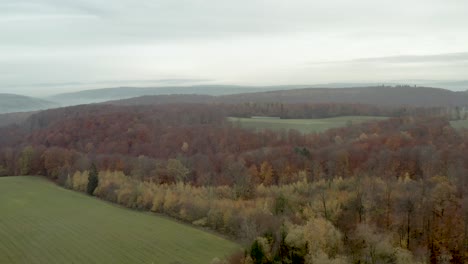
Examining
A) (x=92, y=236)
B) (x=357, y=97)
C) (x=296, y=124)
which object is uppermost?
(x=357, y=97)

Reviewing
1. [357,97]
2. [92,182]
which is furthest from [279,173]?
[357,97]

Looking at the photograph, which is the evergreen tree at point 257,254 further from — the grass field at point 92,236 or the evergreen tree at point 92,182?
the evergreen tree at point 92,182

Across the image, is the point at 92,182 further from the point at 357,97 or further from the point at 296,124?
the point at 357,97

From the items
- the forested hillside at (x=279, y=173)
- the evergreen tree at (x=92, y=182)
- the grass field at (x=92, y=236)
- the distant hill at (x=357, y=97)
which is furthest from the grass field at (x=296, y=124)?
the distant hill at (x=357, y=97)

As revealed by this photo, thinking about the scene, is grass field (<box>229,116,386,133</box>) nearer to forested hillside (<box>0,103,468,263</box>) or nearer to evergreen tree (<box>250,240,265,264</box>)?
forested hillside (<box>0,103,468,263</box>)

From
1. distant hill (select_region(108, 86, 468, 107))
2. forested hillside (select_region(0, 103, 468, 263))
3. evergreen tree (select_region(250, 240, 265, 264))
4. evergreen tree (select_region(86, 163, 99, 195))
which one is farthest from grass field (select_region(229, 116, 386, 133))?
evergreen tree (select_region(250, 240, 265, 264))

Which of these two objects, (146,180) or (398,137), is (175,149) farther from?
(398,137)
